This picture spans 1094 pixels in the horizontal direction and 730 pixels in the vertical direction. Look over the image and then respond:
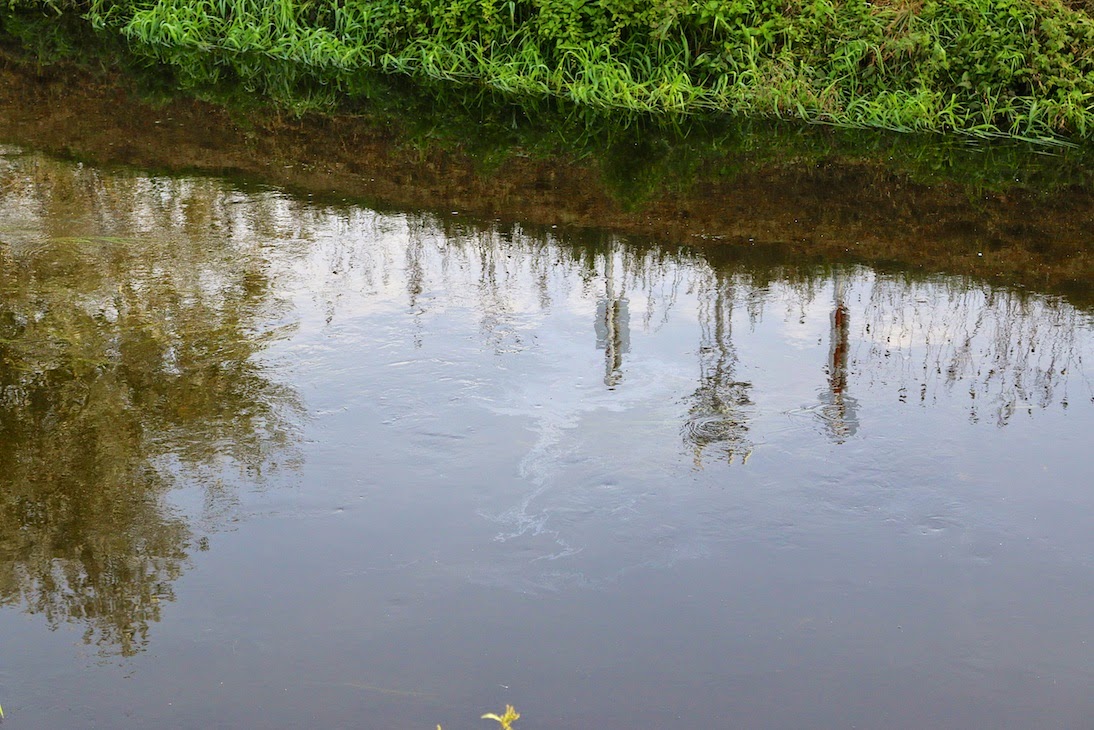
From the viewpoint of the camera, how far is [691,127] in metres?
11.3

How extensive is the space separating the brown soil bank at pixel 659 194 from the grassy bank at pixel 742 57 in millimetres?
1690

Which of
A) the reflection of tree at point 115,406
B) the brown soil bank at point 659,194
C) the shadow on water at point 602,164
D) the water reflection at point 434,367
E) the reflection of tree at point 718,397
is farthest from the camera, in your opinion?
the shadow on water at point 602,164

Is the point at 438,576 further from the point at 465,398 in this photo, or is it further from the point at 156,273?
the point at 156,273

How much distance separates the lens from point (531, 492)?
494 cm

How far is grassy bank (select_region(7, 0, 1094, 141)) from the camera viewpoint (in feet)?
36.7

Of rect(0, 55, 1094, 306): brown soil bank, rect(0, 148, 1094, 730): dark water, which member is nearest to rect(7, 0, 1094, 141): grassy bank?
rect(0, 55, 1094, 306): brown soil bank

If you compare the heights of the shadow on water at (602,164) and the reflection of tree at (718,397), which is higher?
the shadow on water at (602,164)

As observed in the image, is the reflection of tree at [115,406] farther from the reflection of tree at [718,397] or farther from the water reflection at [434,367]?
the reflection of tree at [718,397]

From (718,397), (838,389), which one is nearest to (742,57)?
(838,389)

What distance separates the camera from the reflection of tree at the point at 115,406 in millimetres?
4395

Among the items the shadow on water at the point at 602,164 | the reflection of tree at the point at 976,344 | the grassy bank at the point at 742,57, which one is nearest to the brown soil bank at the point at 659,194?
the shadow on water at the point at 602,164

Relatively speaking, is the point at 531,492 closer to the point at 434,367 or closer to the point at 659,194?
the point at 434,367

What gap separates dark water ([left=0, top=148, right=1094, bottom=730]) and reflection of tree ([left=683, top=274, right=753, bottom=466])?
20 mm

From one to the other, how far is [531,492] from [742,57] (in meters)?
8.00
